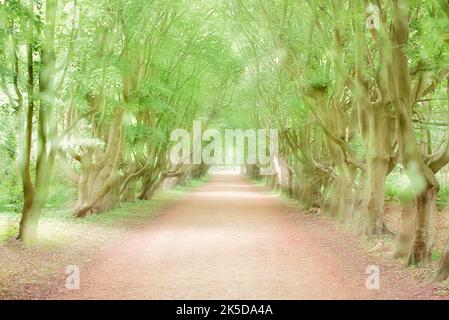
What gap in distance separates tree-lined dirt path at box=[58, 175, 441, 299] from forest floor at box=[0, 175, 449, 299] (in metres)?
0.02

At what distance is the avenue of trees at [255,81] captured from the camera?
39.9ft

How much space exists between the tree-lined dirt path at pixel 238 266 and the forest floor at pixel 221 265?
2 cm

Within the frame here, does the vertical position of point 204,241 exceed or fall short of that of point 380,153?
it falls short

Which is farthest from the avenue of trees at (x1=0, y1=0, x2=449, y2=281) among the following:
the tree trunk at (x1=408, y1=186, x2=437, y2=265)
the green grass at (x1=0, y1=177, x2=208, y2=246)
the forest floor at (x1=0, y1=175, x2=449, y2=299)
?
the forest floor at (x1=0, y1=175, x2=449, y2=299)

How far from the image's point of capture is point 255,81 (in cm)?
3191

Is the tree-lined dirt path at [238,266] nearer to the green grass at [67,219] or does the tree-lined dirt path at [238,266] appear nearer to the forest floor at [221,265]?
the forest floor at [221,265]

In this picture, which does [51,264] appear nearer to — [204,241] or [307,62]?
[204,241]

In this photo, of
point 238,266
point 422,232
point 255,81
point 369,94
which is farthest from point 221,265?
point 255,81

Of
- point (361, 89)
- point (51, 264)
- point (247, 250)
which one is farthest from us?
point (361, 89)

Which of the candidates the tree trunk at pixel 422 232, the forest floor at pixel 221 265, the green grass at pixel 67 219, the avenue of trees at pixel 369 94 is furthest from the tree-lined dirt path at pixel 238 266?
the green grass at pixel 67 219

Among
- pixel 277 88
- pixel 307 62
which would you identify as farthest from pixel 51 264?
pixel 277 88

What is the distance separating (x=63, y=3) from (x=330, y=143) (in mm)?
10543

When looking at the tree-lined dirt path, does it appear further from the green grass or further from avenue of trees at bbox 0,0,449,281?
the green grass
